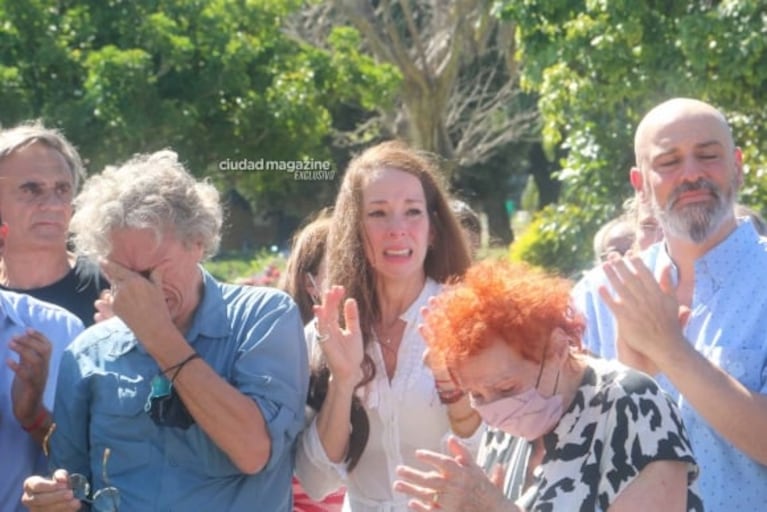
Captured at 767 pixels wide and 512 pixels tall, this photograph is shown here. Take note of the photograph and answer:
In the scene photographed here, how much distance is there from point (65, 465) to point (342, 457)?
0.76m

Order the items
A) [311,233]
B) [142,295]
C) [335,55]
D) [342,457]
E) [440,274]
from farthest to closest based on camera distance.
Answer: [335,55] < [311,233] < [440,274] < [342,457] < [142,295]

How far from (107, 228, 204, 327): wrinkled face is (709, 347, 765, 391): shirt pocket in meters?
1.36

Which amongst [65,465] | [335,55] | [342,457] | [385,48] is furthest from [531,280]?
[385,48]

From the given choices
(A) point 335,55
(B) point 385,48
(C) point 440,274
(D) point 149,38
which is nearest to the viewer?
(C) point 440,274

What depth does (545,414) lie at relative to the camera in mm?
2883

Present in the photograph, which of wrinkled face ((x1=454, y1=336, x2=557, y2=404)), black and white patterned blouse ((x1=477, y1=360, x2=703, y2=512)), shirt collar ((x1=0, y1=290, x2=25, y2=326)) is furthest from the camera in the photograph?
shirt collar ((x1=0, y1=290, x2=25, y2=326))

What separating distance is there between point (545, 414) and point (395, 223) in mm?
1225

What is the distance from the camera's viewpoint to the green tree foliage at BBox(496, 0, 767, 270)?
10570mm

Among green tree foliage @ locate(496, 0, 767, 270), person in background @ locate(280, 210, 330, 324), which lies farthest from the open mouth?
green tree foliage @ locate(496, 0, 767, 270)

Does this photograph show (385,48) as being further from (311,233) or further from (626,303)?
(626,303)

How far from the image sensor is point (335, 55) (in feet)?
56.2

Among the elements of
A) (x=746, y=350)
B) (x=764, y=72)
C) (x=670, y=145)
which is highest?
(x=764, y=72)

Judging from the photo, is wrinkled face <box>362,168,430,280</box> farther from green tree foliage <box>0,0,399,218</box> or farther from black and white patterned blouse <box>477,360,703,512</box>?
green tree foliage <box>0,0,399,218</box>

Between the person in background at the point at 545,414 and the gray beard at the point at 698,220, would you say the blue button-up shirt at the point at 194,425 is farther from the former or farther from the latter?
the gray beard at the point at 698,220
